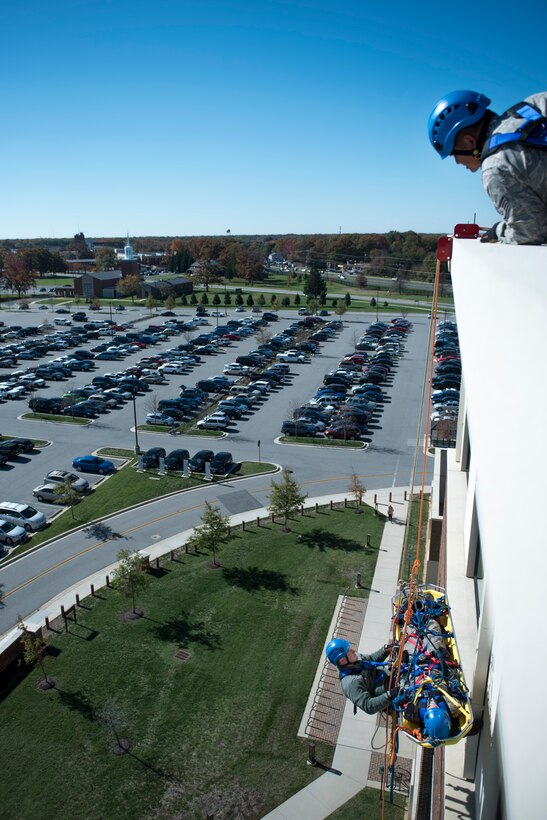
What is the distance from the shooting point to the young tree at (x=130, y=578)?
64.6 feet

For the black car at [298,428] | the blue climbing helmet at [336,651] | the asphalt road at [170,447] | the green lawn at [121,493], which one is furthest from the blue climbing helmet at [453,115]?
the black car at [298,428]

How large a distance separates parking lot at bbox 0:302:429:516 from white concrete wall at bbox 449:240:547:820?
2753 cm

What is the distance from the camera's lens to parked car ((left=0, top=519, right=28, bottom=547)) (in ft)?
81.1

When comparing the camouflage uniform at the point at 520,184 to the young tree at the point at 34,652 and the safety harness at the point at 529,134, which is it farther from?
the young tree at the point at 34,652

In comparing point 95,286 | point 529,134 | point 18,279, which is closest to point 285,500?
point 529,134

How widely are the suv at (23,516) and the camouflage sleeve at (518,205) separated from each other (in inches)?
996

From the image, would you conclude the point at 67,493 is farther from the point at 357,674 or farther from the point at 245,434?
the point at 357,674

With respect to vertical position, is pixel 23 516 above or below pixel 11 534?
above

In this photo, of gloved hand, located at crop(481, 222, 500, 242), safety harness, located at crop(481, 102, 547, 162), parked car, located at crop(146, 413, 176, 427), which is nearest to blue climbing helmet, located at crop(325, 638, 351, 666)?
gloved hand, located at crop(481, 222, 500, 242)

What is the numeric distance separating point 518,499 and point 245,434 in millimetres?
34985

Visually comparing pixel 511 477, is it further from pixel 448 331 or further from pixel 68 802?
pixel 448 331

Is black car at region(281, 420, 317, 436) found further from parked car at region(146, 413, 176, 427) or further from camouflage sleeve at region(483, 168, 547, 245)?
camouflage sleeve at region(483, 168, 547, 245)

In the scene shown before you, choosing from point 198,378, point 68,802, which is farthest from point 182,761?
point 198,378

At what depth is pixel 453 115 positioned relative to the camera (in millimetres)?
5809
